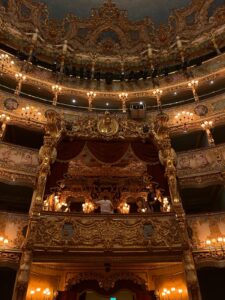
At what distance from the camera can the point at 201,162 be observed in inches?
495

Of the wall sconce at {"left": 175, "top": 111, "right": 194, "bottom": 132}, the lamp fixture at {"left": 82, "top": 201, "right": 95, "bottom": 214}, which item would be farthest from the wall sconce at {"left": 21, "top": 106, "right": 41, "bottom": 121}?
the wall sconce at {"left": 175, "top": 111, "right": 194, "bottom": 132}

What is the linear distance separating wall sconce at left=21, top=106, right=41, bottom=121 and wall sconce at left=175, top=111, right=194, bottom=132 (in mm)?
8141

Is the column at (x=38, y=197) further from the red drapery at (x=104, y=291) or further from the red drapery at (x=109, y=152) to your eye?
the red drapery at (x=104, y=291)

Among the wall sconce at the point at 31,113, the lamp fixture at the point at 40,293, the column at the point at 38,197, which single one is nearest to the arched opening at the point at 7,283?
the lamp fixture at the point at 40,293

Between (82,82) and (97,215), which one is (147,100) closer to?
(82,82)

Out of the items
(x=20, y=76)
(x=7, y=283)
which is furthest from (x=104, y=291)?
(x=20, y=76)

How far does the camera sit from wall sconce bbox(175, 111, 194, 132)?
48.9 ft

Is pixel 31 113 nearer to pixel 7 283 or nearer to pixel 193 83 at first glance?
pixel 7 283

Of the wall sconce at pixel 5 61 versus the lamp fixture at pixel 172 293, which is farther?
the wall sconce at pixel 5 61

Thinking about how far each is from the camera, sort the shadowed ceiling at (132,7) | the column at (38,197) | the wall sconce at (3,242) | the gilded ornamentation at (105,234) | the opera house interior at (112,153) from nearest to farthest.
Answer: the column at (38,197) < the gilded ornamentation at (105,234) < the opera house interior at (112,153) < the wall sconce at (3,242) < the shadowed ceiling at (132,7)

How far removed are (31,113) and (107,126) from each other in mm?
5458

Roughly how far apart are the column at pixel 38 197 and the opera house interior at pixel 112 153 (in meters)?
0.04

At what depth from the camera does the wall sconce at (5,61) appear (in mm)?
15984

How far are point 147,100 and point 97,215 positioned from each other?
10871 millimetres
